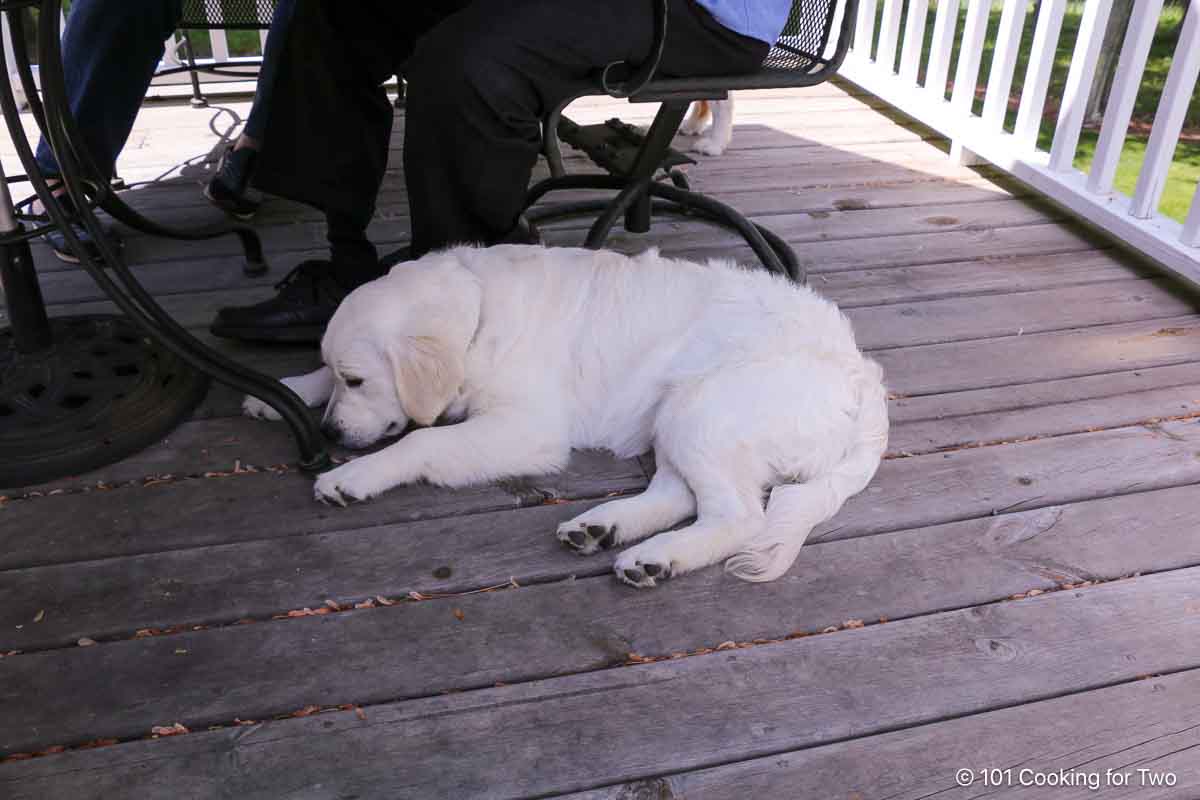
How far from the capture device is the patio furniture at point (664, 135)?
230 cm

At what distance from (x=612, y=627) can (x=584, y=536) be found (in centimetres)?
23

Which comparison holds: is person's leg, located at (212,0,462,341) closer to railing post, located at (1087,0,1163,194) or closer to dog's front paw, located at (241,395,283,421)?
dog's front paw, located at (241,395,283,421)

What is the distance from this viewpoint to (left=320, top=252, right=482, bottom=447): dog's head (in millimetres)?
1973

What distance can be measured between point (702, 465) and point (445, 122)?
102cm

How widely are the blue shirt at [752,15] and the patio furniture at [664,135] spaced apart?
116 mm

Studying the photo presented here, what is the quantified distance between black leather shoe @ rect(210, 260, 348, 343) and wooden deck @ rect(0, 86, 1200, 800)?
7cm

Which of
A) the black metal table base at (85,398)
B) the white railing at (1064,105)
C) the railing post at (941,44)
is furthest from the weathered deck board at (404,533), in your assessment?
the railing post at (941,44)

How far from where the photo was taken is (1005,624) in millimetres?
1673

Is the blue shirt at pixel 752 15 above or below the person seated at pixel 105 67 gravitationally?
above

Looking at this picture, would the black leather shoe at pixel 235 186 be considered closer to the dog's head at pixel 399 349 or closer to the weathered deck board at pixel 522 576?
the dog's head at pixel 399 349

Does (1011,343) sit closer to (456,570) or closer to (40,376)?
(456,570)

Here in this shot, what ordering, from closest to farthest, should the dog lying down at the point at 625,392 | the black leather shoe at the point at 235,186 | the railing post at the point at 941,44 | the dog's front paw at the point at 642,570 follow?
the dog's front paw at the point at 642,570 → the dog lying down at the point at 625,392 → the black leather shoe at the point at 235,186 → the railing post at the point at 941,44

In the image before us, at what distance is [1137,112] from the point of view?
6684mm

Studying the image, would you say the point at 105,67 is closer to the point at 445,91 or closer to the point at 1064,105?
the point at 445,91
